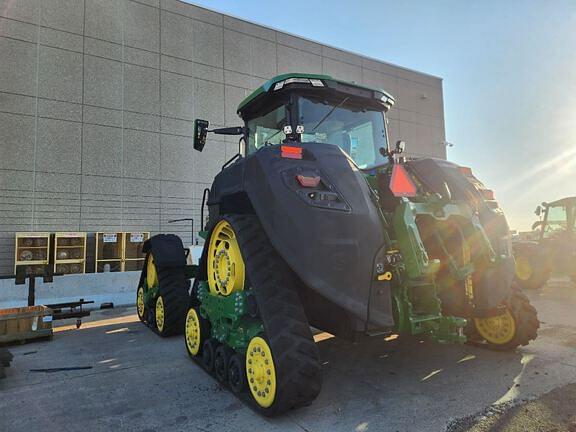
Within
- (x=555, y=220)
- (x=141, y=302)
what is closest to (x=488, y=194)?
(x=141, y=302)

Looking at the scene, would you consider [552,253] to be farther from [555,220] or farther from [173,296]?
[173,296]

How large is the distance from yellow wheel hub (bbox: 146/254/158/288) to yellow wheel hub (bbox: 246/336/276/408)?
363cm

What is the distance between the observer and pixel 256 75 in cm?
1456

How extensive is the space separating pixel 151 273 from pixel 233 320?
3521 millimetres

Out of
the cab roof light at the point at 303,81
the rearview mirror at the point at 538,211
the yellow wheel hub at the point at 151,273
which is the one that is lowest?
the yellow wheel hub at the point at 151,273

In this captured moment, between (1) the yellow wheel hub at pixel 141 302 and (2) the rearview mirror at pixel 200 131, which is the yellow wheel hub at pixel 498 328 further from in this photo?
(1) the yellow wheel hub at pixel 141 302

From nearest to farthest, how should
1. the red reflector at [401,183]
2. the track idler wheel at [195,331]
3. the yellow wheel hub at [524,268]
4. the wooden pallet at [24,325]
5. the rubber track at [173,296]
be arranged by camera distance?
the red reflector at [401,183], the track idler wheel at [195,331], the wooden pallet at [24,325], the rubber track at [173,296], the yellow wheel hub at [524,268]

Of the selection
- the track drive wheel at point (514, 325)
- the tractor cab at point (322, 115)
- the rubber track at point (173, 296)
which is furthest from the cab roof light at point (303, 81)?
the rubber track at point (173, 296)

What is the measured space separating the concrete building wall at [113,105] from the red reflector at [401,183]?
1046 cm

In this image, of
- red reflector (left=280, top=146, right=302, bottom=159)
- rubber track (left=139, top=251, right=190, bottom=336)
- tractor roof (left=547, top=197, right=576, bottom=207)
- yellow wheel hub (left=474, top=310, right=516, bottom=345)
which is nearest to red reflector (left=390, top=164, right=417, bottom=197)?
red reflector (left=280, top=146, right=302, bottom=159)

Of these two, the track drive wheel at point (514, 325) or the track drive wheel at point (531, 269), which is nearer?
the track drive wheel at point (514, 325)

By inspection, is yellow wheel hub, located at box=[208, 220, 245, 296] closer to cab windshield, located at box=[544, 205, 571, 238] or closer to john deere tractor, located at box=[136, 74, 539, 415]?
john deere tractor, located at box=[136, 74, 539, 415]

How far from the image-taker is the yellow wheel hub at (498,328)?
422cm

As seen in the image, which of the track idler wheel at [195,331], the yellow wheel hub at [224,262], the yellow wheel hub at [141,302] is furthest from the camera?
the yellow wheel hub at [141,302]
